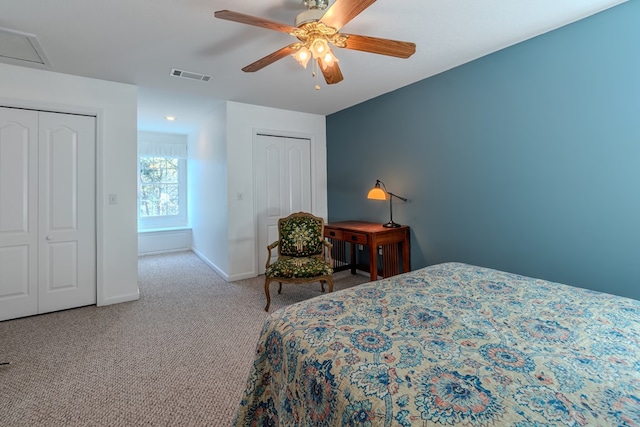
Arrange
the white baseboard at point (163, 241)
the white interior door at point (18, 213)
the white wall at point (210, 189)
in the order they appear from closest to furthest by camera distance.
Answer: the white interior door at point (18, 213), the white wall at point (210, 189), the white baseboard at point (163, 241)

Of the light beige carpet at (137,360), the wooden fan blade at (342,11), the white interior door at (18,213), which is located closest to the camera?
the wooden fan blade at (342,11)

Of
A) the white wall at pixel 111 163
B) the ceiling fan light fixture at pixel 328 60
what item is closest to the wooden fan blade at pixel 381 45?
the ceiling fan light fixture at pixel 328 60

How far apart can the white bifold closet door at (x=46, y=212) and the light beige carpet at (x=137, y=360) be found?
0.25m

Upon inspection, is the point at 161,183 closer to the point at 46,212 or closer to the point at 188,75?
the point at 46,212

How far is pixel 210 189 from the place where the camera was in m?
4.62

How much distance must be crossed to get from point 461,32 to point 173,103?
3.56 m

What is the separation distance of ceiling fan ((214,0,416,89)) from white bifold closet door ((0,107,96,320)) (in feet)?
8.03

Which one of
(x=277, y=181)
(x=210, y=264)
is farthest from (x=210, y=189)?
(x=210, y=264)

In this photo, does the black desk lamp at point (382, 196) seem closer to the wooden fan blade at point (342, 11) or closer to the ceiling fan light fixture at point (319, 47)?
the ceiling fan light fixture at point (319, 47)

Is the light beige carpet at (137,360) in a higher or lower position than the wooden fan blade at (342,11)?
lower

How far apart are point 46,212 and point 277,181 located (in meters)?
2.62

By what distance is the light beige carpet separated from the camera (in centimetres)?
165

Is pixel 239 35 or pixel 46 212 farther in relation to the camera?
pixel 46 212

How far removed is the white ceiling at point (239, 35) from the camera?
6.43 feet
